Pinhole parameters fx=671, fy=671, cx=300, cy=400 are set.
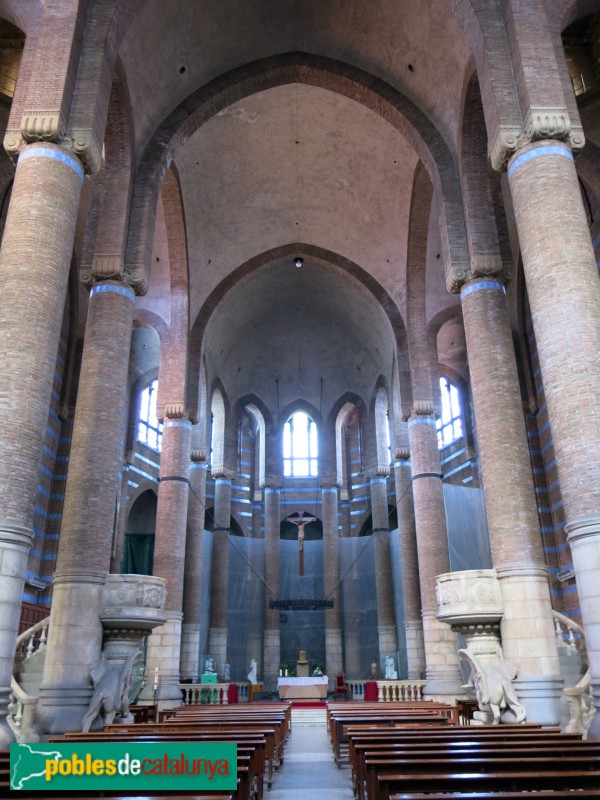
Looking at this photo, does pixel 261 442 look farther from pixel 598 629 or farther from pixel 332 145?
pixel 598 629

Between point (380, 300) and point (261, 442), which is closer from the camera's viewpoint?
point (380, 300)

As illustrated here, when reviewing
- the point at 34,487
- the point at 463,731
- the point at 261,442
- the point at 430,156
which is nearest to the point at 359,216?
the point at 430,156

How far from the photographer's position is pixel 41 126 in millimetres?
10484

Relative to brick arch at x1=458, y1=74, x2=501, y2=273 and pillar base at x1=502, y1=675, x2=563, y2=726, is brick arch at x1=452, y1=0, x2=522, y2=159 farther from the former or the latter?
pillar base at x1=502, y1=675, x2=563, y2=726

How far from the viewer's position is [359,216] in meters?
23.7

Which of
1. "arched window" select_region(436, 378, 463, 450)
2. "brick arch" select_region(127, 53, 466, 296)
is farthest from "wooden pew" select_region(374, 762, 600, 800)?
"arched window" select_region(436, 378, 463, 450)

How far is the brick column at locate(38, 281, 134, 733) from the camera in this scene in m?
11.2

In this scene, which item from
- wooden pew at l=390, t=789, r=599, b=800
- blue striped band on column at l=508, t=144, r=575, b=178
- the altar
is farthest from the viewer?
the altar

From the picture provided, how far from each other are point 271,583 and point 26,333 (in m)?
22.5

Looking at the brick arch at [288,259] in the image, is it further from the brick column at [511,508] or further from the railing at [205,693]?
the brick column at [511,508]

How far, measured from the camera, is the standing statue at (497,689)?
10734 mm

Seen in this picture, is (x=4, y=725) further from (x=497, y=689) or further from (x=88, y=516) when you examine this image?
(x=497, y=689)

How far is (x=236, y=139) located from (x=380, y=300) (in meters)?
7.54

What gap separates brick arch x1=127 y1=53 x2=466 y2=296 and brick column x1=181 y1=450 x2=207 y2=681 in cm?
1117
